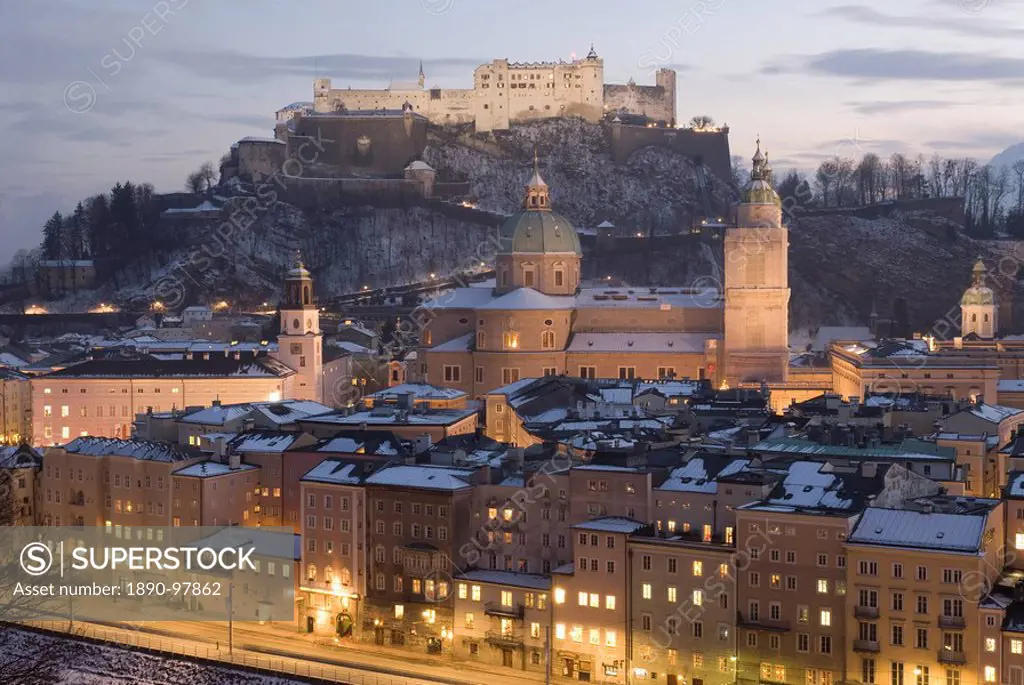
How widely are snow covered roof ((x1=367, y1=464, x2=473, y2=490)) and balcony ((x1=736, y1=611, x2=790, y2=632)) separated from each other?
32.7ft

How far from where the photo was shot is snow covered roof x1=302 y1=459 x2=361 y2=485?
51.5 metres

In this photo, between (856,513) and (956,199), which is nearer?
(856,513)

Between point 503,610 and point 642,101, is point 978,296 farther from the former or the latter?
point 642,101

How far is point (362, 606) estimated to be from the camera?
50.0m

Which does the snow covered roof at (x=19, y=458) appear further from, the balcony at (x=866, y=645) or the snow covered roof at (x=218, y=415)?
the balcony at (x=866, y=645)

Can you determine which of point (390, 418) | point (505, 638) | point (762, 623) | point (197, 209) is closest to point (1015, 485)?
point (762, 623)

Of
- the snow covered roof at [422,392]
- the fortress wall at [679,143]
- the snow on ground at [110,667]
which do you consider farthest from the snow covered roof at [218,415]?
the fortress wall at [679,143]

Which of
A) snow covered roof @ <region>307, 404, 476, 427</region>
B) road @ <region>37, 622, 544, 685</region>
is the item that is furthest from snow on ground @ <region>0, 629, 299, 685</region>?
snow covered roof @ <region>307, 404, 476, 427</region>

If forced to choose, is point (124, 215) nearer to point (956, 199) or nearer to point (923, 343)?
point (956, 199)

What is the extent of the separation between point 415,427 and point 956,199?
276ft

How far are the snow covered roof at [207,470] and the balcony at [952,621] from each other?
25.9 m

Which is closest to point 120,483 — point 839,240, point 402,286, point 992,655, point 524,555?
point 524,555

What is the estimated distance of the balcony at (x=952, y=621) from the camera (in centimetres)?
3906

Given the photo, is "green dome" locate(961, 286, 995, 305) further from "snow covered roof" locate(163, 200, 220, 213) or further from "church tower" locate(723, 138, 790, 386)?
"snow covered roof" locate(163, 200, 220, 213)
